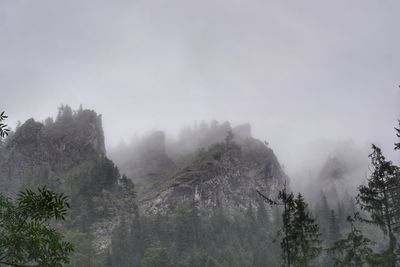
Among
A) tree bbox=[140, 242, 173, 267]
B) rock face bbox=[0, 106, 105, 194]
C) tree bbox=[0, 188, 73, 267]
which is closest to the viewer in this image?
tree bbox=[0, 188, 73, 267]

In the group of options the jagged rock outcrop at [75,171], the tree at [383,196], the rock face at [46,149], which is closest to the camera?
the tree at [383,196]

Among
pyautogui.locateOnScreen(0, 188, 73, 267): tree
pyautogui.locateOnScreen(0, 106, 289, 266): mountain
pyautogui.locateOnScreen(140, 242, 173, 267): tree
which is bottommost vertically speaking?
pyautogui.locateOnScreen(0, 188, 73, 267): tree

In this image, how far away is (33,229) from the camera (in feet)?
34.0

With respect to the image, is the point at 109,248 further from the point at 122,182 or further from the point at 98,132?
the point at 98,132

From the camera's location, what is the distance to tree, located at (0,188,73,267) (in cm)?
987

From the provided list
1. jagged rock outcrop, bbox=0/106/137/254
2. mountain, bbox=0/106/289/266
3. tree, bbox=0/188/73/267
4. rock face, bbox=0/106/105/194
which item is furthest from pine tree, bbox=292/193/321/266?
rock face, bbox=0/106/105/194

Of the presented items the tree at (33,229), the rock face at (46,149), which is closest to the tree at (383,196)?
the tree at (33,229)

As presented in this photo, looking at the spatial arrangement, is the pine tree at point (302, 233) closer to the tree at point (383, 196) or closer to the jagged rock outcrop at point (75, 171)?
the tree at point (383, 196)

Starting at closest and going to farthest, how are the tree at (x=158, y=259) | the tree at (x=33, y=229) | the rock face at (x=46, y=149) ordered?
the tree at (x=33, y=229)
the tree at (x=158, y=259)
the rock face at (x=46, y=149)

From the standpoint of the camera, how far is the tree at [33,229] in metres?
9.87

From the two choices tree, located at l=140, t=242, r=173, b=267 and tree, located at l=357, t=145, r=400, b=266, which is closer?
tree, located at l=357, t=145, r=400, b=266

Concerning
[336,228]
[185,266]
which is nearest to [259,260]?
[185,266]

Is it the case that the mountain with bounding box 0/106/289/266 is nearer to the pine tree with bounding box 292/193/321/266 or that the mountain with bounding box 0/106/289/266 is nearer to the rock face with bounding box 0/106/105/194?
the rock face with bounding box 0/106/105/194

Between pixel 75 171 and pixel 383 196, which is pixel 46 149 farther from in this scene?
pixel 383 196
